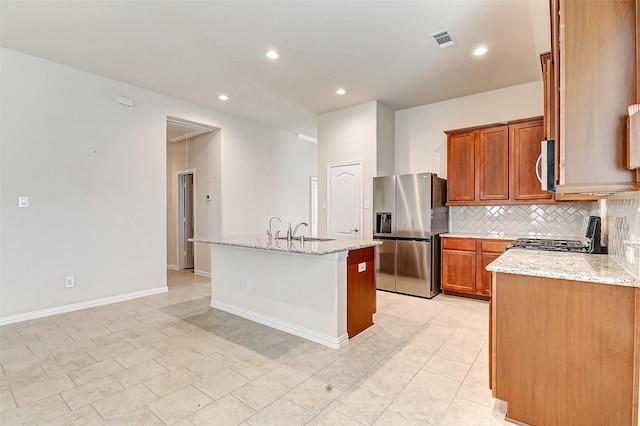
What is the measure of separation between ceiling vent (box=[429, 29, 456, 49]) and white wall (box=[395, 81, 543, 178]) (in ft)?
5.90

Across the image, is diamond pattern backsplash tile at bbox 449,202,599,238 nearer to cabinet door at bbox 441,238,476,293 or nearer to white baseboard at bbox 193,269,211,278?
cabinet door at bbox 441,238,476,293

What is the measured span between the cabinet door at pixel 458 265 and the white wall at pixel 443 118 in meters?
1.28

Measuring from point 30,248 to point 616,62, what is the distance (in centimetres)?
537

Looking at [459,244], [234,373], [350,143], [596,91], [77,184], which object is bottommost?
[234,373]

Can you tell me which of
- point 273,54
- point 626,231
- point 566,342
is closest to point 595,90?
point 626,231

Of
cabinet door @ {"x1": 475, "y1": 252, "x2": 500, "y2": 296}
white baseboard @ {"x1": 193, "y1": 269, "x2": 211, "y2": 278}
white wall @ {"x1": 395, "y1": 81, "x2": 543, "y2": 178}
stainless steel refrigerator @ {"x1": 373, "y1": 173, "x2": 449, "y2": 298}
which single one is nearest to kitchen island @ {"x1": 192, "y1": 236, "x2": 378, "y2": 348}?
stainless steel refrigerator @ {"x1": 373, "y1": 173, "x2": 449, "y2": 298}

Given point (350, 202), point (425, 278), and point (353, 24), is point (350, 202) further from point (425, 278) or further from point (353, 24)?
point (353, 24)

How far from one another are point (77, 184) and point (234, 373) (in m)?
3.39

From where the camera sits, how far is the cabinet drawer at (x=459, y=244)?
14.0ft

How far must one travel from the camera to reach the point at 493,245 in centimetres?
409

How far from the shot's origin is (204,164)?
19.8ft

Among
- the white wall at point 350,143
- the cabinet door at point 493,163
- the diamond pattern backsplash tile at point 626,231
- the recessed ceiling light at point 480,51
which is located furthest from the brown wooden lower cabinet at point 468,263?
the recessed ceiling light at point 480,51

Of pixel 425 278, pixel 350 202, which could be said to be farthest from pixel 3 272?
pixel 425 278

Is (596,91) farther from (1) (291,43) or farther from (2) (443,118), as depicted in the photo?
(2) (443,118)
